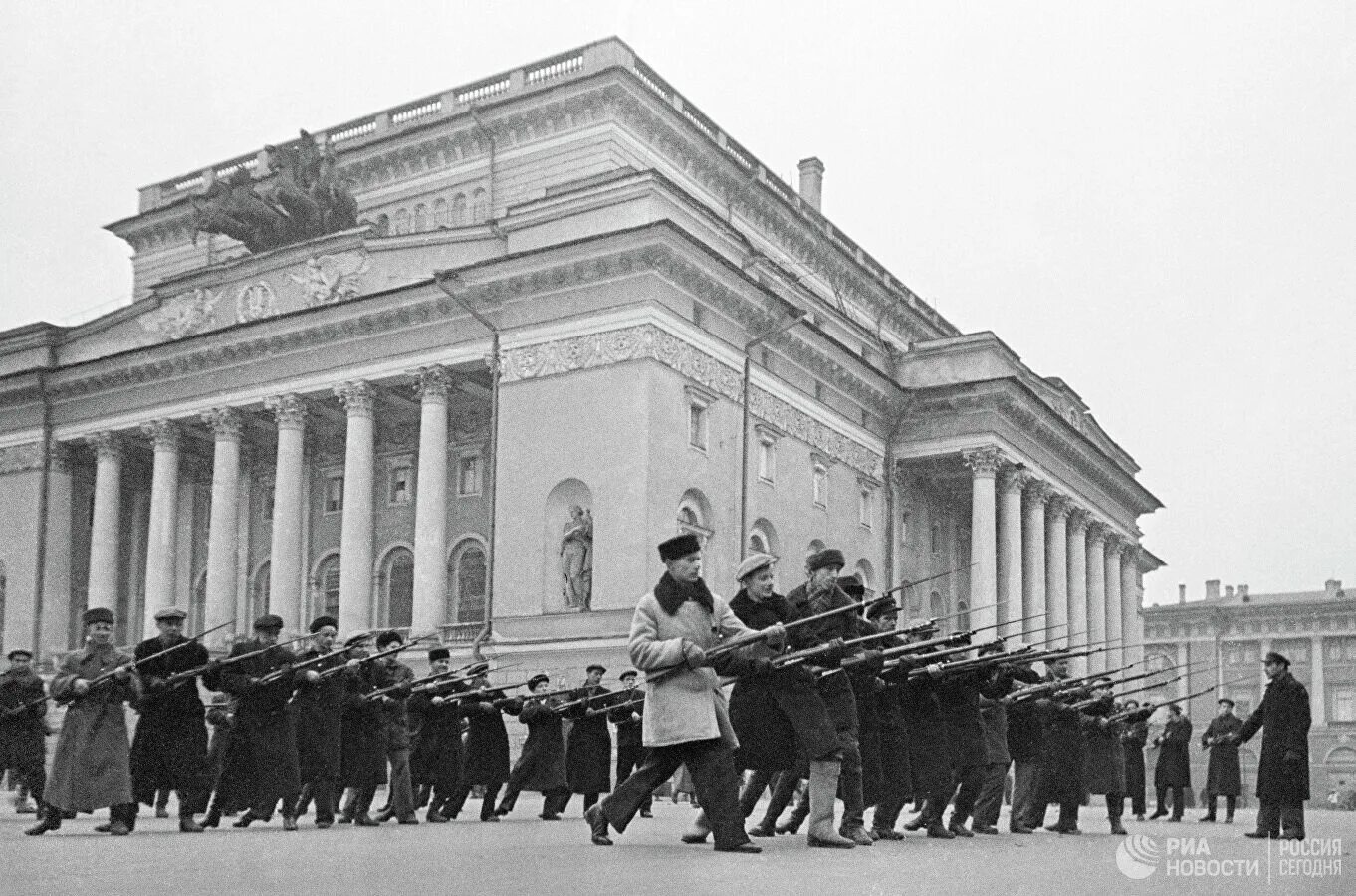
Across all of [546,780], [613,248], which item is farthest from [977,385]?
[546,780]

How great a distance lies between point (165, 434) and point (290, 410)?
3792 millimetres

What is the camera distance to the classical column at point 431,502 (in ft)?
108

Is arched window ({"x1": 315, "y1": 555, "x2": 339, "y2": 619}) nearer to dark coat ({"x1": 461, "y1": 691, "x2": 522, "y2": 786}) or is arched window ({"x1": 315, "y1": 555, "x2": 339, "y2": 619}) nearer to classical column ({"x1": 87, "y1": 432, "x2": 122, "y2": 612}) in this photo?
classical column ({"x1": 87, "y1": 432, "x2": 122, "y2": 612})

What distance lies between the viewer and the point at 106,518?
3831 centimetres

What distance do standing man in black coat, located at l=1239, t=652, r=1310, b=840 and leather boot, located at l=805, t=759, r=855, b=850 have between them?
4952 millimetres

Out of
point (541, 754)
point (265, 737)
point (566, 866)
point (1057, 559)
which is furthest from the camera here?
point (1057, 559)

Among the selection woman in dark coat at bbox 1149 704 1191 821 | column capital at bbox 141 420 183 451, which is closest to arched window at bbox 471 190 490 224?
column capital at bbox 141 420 183 451

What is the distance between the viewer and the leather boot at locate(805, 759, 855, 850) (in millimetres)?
10617

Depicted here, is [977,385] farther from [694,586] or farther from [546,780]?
[694,586]

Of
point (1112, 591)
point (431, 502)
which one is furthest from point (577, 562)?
point (1112, 591)

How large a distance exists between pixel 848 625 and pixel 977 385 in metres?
30.4

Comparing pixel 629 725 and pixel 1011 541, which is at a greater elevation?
pixel 1011 541

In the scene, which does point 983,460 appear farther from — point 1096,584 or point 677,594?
point 677,594

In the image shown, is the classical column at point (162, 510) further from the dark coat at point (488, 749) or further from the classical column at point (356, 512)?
the dark coat at point (488, 749)
